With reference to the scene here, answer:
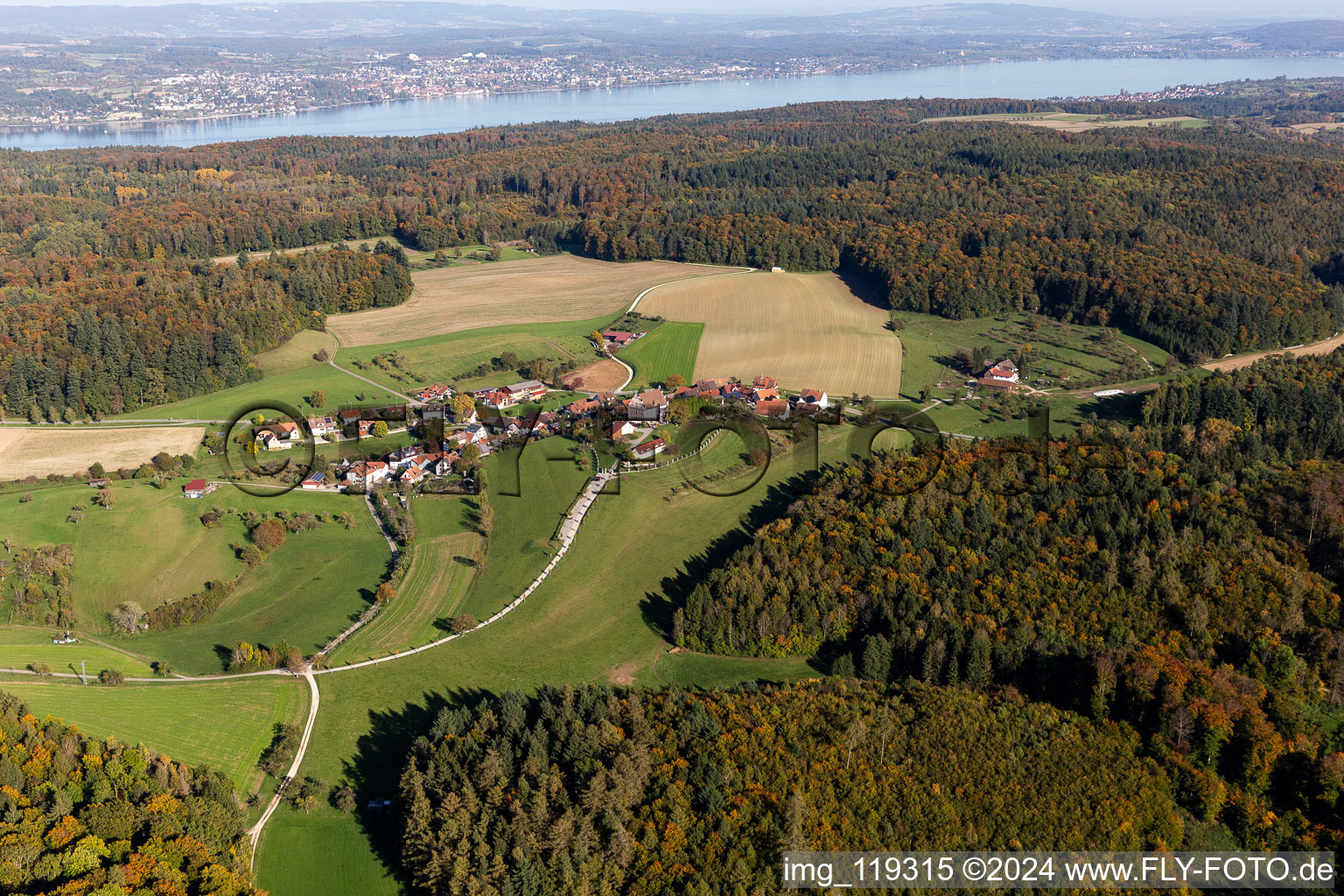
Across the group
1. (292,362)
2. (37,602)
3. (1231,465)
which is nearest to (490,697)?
(37,602)

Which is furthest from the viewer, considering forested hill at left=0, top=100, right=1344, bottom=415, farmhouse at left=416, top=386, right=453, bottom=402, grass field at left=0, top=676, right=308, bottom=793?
forested hill at left=0, top=100, right=1344, bottom=415

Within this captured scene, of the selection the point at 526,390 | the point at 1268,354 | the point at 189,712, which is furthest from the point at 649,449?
the point at 1268,354

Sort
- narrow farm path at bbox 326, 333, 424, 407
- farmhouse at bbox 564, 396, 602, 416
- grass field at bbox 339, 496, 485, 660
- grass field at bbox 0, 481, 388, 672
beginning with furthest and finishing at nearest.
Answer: narrow farm path at bbox 326, 333, 424, 407 → farmhouse at bbox 564, 396, 602, 416 → grass field at bbox 0, 481, 388, 672 → grass field at bbox 339, 496, 485, 660

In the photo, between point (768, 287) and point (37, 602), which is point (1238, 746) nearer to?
point (37, 602)

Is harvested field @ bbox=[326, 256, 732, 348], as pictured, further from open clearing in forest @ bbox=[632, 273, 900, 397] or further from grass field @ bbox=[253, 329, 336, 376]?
open clearing in forest @ bbox=[632, 273, 900, 397]

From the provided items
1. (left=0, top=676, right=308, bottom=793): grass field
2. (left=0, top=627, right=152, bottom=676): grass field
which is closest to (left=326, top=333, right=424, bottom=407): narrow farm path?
(left=0, top=627, right=152, bottom=676): grass field

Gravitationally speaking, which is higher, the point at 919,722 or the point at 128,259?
the point at 128,259
